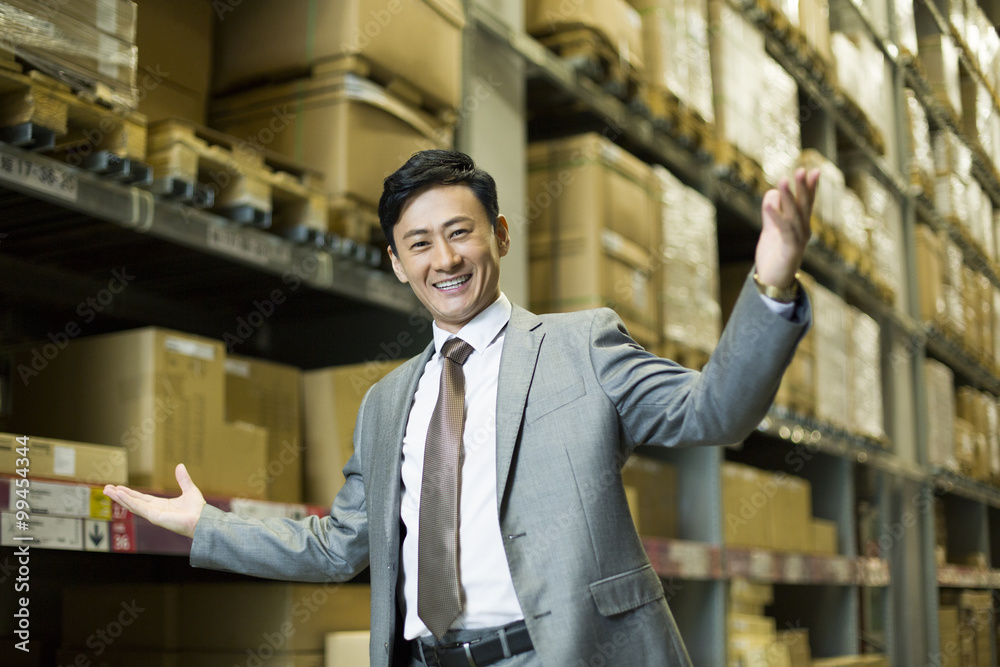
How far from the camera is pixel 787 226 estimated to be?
1528 millimetres

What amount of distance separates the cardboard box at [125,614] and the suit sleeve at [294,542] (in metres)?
0.89

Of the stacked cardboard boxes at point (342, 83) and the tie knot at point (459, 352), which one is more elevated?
the stacked cardboard boxes at point (342, 83)

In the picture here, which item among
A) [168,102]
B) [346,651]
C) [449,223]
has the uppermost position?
[168,102]

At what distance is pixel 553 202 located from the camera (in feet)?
13.8

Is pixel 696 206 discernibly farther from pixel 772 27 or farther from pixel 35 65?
pixel 35 65

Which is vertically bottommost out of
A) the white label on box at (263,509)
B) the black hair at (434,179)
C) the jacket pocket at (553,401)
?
the white label on box at (263,509)

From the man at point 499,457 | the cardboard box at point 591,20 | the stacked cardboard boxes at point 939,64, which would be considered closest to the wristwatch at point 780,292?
the man at point 499,457

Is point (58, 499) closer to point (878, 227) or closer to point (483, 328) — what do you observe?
point (483, 328)

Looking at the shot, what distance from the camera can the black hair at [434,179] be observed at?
2.10 meters

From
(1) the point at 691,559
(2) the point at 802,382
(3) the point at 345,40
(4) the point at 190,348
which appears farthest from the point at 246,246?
(2) the point at 802,382

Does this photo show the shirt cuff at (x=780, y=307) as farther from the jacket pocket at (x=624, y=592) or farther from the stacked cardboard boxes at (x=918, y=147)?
the stacked cardboard boxes at (x=918, y=147)

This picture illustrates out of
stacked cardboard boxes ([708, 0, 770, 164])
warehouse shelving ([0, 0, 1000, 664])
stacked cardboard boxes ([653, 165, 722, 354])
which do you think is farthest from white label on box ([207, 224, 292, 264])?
stacked cardboard boxes ([708, 0, 770, 164])

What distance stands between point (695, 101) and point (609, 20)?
87cm

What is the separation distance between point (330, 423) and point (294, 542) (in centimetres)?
99
